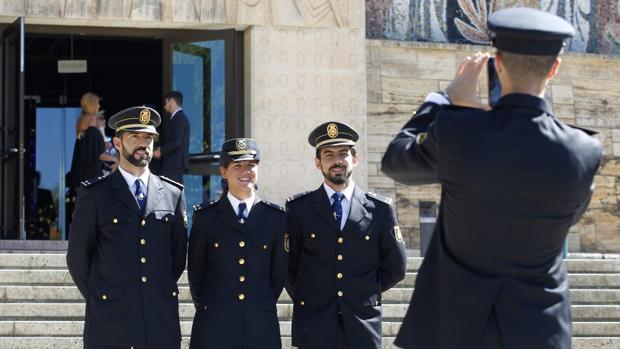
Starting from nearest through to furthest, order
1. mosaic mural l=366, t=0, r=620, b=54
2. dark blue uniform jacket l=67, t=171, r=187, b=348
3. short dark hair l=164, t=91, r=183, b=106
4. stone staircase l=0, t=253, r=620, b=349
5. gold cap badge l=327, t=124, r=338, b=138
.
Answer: dark blue uniform jacket l=67, t=171, r=187, b=348 → gold cap badge l=327, t=124, r=338, b=138 → stone staircase l=0, t=253, r=620, b=349 → short dark hair l=164, t=91, r=183, b=106 → mosaic mural l=366, t=0, r=620, b=54

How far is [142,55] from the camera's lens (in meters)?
18.2

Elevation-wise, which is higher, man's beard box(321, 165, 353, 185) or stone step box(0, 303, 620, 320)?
man's beard box(321, 165, 353, 185)

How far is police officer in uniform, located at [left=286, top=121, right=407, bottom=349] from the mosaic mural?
296 inches

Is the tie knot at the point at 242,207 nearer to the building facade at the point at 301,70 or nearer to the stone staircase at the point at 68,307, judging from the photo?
the stone staircase at the point at 68,307

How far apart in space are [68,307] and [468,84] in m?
6.74

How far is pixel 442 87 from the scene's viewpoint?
48.8 ft

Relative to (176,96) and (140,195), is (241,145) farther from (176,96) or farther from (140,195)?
(176,96)

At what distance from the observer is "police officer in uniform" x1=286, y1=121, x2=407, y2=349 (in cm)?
688

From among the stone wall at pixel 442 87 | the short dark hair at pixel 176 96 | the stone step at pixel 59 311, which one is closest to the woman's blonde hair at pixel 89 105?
the short dark hair at pixel 176 96

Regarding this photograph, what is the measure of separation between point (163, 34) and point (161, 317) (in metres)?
7.87

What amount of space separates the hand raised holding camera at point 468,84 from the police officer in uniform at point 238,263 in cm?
323

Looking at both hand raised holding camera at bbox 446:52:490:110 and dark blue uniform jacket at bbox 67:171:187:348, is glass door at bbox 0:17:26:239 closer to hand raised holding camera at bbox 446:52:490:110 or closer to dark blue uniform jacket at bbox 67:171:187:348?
dark blue uniform jacket at bbox 67:171:187:348

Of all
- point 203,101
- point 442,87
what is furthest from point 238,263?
point 442,87

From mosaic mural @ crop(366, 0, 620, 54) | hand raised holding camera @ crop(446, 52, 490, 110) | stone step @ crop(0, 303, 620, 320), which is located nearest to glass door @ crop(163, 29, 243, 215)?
mosaic mural @ crop(366, 0, 620, 54)
